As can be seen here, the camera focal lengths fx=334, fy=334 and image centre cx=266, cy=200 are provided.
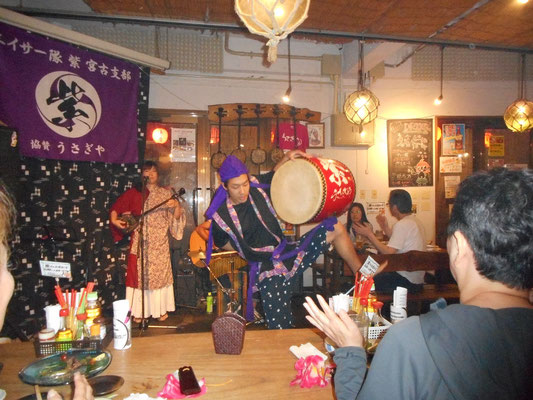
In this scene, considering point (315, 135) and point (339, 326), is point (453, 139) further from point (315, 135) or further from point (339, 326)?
point (339, 326)

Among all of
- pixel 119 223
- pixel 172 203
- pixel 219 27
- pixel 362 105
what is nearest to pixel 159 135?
pixel 172 203

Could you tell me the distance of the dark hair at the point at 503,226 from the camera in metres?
0.87

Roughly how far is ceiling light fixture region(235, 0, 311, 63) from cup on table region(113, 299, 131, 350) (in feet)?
5.61

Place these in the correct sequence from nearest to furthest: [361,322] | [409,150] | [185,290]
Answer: [361,322] → [185,290] → [409,150]

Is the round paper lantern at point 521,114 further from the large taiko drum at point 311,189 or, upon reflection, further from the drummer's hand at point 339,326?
the drummer's hand at point 339,326

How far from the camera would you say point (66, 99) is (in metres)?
4.06

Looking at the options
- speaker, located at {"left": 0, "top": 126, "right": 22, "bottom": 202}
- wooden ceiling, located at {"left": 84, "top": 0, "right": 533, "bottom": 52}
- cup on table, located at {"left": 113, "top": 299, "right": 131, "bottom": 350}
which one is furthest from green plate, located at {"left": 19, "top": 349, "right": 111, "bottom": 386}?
wooden ceiling, located at {"left": 84, "top": 0, "right": 533, "bottom": 52}

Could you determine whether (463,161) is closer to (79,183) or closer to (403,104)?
(403,104)

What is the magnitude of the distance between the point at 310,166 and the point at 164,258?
318 centimetres

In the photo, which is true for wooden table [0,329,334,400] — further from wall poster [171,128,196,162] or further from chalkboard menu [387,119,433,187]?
chalkboard menu [387,119,433,187]

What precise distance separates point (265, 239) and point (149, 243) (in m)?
2.09

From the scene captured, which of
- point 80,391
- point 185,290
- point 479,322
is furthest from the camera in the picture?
point 185,290

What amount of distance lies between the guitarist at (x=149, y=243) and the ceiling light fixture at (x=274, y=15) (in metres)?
2.98

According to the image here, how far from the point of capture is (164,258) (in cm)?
468
